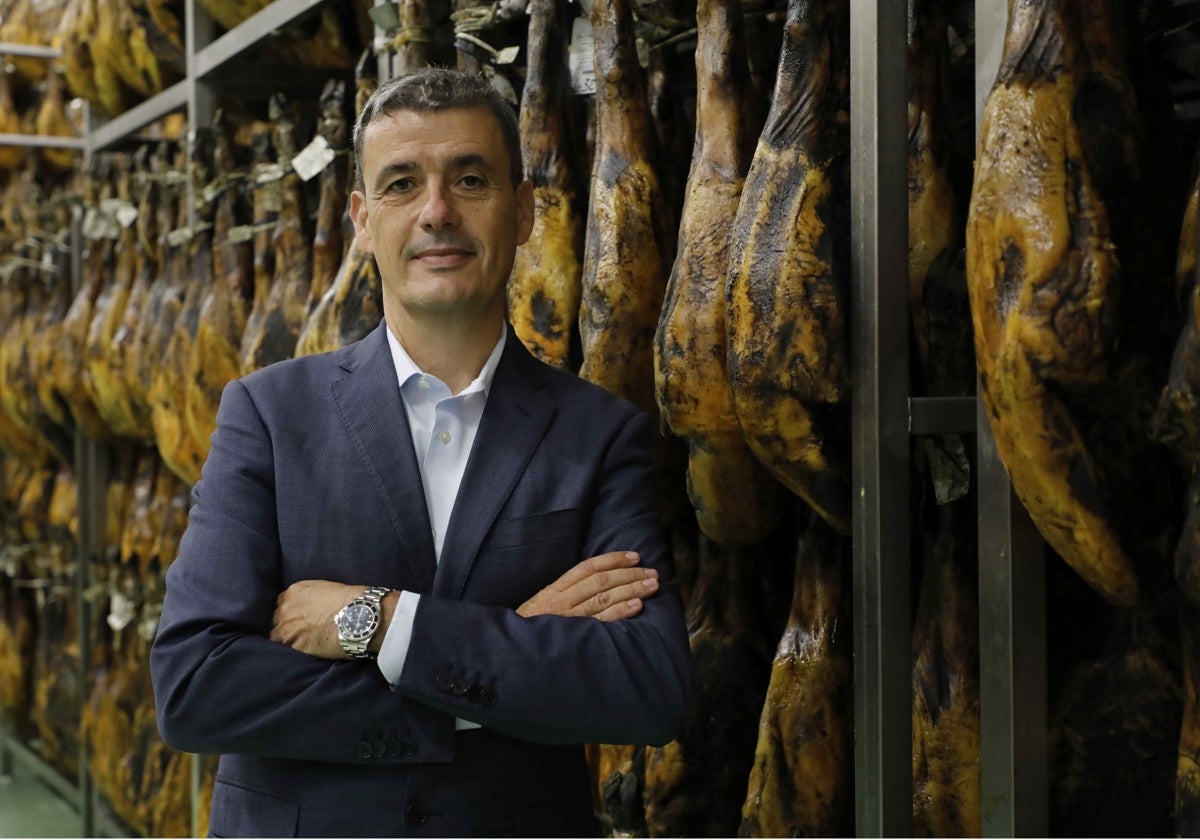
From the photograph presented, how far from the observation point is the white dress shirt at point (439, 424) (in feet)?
6.62

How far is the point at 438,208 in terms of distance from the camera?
6.50ft

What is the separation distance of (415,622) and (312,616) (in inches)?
6.2

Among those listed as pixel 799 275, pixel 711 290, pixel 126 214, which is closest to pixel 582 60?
pixel 711 290

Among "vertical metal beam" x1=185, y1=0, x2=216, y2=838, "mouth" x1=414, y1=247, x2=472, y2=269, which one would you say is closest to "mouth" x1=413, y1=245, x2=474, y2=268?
"mouth" x1=414, y1=247, x2=472, y2=269

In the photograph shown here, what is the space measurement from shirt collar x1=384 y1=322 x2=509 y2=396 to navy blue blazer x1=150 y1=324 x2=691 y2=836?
2 cm

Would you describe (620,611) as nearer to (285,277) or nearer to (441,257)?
(441,257)

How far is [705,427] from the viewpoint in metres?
2.43

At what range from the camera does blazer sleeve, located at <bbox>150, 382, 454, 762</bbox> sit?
1.82m

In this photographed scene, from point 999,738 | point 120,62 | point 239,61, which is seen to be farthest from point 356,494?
point 120,62

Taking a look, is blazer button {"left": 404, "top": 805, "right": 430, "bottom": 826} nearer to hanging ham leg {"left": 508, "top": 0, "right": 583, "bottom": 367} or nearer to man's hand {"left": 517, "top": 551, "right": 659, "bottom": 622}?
man's hand {"left": 517, "top": 551, "right": 659, "bottom": 622}

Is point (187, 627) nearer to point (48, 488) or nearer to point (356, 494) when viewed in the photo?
point (356, 494)

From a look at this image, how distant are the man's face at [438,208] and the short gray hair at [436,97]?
11mm

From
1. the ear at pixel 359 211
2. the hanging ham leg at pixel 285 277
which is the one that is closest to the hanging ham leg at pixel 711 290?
the ear at pixel 359 211

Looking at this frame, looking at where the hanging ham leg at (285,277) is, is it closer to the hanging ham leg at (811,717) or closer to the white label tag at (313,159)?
the white label tag at (313,159)
